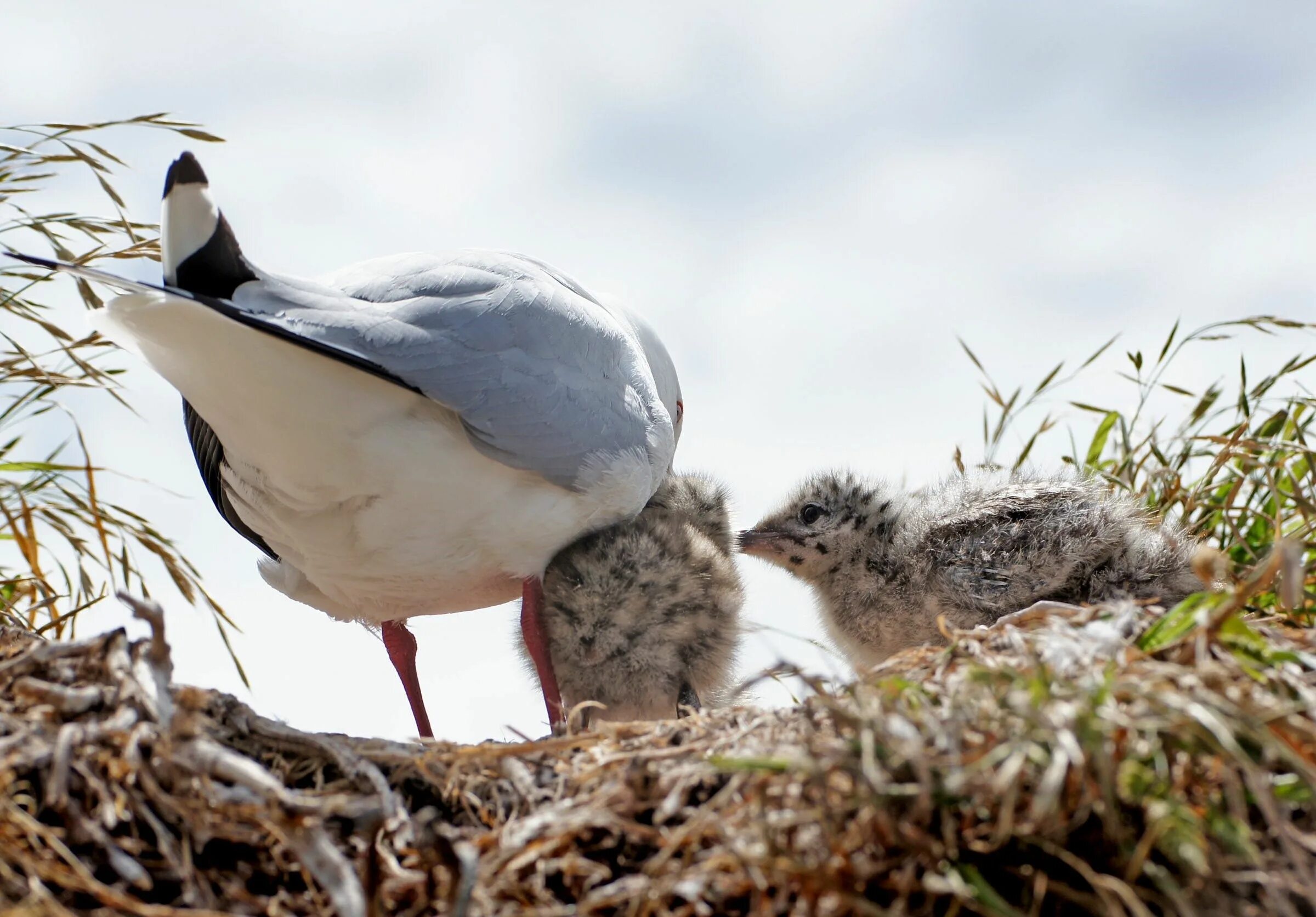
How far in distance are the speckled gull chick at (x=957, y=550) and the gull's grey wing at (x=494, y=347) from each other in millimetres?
595

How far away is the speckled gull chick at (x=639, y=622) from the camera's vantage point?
11.7 ft

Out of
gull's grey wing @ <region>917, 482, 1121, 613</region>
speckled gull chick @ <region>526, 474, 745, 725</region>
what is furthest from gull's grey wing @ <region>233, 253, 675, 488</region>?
gull's grey wing @ <region>917, 482, 1121, 613</region>

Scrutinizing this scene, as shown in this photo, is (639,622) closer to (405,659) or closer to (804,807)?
(405,659)

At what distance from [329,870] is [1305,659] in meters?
1.48

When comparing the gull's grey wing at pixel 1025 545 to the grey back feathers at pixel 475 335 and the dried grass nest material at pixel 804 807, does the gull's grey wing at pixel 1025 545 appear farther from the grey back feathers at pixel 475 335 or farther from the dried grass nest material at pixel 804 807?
the dried grass nest material at pixel 804 807

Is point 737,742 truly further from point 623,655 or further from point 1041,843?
point 623,655

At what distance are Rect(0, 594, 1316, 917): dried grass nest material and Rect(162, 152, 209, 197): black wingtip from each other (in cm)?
127

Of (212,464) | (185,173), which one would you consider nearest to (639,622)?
(212,464)

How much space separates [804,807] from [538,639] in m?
2.02

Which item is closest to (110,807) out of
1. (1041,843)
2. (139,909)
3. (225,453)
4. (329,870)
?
(139,909)

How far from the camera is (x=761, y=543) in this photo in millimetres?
4039

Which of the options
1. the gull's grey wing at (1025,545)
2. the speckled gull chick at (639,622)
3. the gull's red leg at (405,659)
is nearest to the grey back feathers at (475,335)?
the speckled gull chick at (639,622)

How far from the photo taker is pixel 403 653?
4.37m

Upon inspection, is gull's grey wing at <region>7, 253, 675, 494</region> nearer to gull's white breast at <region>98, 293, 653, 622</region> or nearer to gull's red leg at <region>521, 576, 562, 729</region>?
gull's white breast at <region>98, 293, 653, 622</region>
